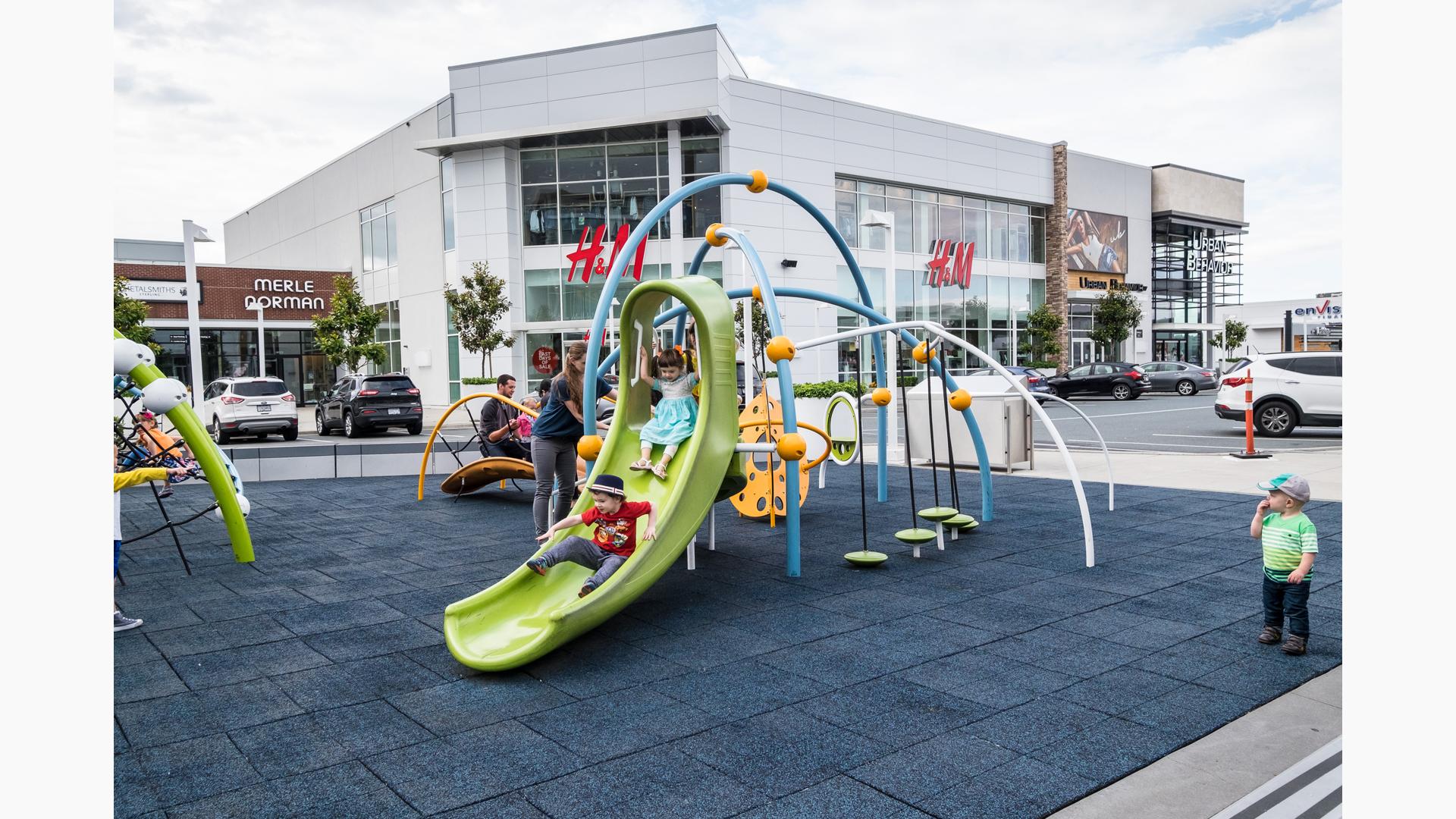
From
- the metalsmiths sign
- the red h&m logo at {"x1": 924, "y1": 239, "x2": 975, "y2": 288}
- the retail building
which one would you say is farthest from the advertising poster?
the metalsmiths sign

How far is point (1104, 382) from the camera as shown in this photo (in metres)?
33.4

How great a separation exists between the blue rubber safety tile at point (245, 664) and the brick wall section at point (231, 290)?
3301 centimetres

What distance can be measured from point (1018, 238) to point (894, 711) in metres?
39.1

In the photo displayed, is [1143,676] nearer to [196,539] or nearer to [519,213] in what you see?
[196,539]

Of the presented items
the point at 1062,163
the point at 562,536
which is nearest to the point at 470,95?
the point at 1062,163

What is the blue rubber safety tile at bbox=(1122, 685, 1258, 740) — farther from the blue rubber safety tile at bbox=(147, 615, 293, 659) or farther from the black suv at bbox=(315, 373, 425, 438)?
the black suv at bbox=(315, 373, 425, 438)

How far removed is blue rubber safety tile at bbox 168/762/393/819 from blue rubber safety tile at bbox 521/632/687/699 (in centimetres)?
122

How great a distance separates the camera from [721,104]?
97.9 feet

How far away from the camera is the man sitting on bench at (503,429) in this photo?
11.1 m

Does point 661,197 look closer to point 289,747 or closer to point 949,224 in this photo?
point 949,224

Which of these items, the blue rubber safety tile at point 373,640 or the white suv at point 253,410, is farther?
the white suv at point 253,410

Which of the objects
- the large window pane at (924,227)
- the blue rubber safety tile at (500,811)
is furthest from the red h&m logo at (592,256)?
the blue rubber safety tile at (500,811)

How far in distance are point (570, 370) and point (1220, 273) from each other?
168 ft

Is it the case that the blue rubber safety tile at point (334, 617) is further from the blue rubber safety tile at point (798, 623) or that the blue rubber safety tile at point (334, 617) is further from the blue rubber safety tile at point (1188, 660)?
the blue rubber safety tile at point (1188, 660)
